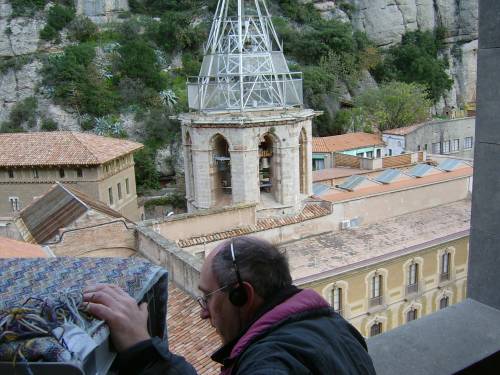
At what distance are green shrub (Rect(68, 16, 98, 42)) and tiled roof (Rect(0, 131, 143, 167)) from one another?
20493 mm

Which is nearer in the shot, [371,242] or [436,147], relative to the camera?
[371,242]

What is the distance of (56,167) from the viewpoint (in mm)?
22359

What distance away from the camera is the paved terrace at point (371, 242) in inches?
518

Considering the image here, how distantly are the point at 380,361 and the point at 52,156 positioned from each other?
72.8 ft

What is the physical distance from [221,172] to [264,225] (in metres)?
1.92

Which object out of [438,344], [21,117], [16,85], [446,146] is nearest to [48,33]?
[16,85]

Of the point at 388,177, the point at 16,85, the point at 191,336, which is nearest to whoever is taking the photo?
the point at 191,336

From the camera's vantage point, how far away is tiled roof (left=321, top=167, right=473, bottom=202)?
15930mm

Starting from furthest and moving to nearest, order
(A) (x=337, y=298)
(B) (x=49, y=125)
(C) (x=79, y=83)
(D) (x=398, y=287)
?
(C) (x=79, y=83) → (B) (x=49, y=125) → (D) (x=398, y=287) → (A) (x=337, y=298)

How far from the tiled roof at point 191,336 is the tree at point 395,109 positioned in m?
32.0

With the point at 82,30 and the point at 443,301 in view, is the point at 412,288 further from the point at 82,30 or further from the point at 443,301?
the point at 82,30

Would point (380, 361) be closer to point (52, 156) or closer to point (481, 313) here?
point (481, 313)

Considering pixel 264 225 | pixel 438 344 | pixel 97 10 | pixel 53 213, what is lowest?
pixel 264 225

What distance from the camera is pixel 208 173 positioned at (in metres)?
13.6
